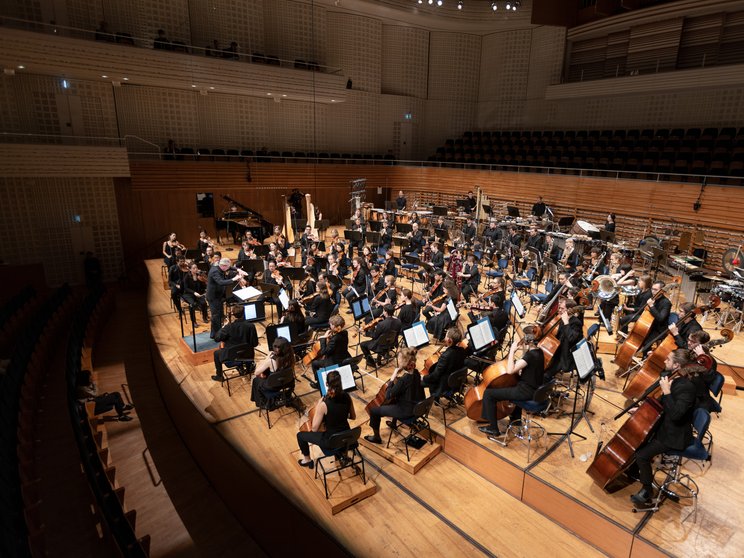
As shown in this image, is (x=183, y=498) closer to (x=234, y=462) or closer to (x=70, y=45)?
(x=234, y=462)

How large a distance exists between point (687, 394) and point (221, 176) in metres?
17.3

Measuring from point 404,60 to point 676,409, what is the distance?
2303cm

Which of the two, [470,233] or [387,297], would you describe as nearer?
[387,297]

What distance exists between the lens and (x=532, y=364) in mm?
5254

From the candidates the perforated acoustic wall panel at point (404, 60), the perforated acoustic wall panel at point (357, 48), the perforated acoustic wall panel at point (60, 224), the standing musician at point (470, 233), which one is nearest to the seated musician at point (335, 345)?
the standing musician at point (470, 233)

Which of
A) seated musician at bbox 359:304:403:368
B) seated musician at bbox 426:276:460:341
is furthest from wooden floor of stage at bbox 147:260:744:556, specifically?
seated musician at bbox 426:276:460:341

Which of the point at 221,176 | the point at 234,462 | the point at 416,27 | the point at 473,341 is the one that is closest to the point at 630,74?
the point at 416,27

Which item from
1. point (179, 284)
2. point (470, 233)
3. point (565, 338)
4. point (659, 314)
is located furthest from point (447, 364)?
point (470, 233)

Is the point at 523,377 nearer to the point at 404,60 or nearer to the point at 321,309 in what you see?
the point at 321,309

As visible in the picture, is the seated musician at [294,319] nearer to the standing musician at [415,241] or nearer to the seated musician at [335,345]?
the seated musician at [335,345]

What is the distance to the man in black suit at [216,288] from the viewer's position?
879cm

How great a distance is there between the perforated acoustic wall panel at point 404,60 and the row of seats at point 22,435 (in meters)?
18.9

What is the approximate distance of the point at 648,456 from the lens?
4.52 meters

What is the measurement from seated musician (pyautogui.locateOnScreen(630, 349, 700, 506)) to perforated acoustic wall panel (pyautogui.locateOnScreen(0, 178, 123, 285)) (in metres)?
17.4
